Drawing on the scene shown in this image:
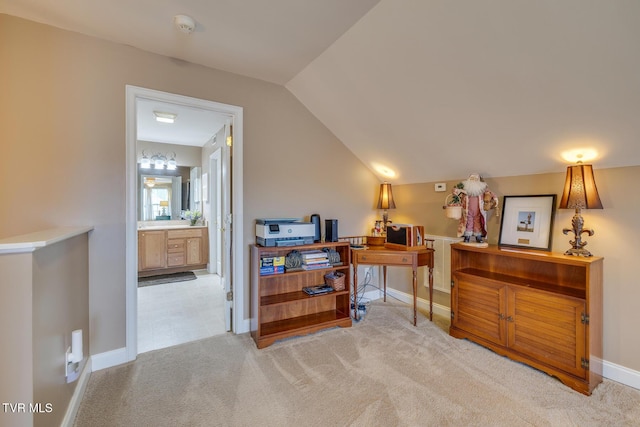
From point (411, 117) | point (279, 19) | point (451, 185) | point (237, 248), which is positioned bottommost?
point (237, 248)

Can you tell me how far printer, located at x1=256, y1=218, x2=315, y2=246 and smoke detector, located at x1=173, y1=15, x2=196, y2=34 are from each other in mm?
1483

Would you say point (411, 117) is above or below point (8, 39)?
below

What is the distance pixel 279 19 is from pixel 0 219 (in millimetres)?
2166

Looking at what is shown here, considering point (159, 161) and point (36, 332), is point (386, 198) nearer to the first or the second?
point (36, 332)

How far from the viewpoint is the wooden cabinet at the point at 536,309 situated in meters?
1.81

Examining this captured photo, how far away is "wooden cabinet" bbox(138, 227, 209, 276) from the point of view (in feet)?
14.6

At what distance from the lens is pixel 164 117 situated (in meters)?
3.47

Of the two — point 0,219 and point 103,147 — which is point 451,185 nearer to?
point 103,147

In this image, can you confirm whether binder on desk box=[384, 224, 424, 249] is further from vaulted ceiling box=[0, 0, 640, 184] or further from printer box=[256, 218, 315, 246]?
printer box=[256, 218, 315, 246]

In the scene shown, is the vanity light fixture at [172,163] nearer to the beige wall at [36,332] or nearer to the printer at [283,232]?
the printer at [283,232]

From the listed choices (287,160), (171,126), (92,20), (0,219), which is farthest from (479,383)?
(171,126)

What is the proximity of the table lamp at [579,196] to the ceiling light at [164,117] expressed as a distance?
153 inches

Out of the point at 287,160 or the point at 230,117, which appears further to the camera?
the point at 287,160

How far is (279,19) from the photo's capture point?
1.80 m
